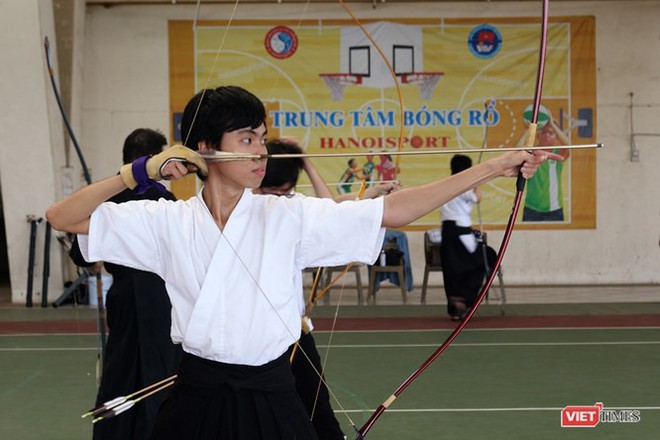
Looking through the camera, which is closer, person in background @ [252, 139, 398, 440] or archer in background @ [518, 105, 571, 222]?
person in background @ [252, 139, 398, 440]

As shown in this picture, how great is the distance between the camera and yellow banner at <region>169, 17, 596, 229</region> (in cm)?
963

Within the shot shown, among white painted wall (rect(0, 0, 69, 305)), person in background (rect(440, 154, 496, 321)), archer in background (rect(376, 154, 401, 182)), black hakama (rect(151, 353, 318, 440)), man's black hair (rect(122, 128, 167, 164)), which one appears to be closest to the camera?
black hakama (rect(151, 353, 318, 440))

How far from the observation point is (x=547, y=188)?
974cm

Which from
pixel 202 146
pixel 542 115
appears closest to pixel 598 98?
pixel 542 115

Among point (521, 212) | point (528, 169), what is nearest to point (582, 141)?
point (521, 212)

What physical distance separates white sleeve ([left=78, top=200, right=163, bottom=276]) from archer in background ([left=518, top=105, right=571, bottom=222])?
26.4 feet

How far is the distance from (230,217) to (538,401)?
9.81 feet

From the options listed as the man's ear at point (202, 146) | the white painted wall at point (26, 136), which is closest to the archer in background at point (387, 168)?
the white painted wall at point (26, 136)

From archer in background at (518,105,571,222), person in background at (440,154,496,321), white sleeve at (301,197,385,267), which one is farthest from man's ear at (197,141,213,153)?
archer in background at (518,105,571,222)

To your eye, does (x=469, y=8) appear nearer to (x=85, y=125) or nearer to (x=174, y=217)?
(x=85, y=125)

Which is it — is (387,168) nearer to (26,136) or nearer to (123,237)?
(26,136)

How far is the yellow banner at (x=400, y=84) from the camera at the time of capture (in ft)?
31.6

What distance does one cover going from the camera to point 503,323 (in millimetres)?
7086

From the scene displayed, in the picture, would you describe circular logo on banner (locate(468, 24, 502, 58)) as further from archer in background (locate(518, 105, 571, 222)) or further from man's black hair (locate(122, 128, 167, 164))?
man's black hair (locate(122, 128, 167, 164))
